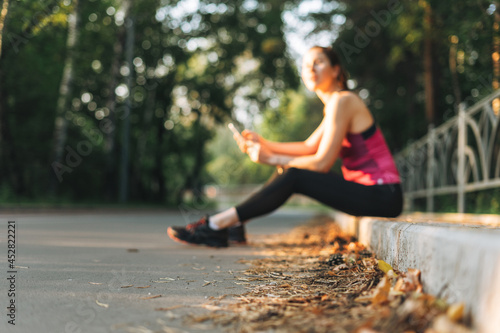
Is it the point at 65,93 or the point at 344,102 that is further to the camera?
the point at 65,93

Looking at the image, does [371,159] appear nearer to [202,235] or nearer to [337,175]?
[337,175]

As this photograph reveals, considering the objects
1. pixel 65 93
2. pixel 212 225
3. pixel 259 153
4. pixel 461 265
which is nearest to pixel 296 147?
pixel 259 153

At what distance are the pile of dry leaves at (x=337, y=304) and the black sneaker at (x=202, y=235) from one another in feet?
4.21

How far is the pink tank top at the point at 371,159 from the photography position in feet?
13.3

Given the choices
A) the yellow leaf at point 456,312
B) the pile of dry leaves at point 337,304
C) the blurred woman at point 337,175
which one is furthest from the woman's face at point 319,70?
the yellow leaf at point 456,312

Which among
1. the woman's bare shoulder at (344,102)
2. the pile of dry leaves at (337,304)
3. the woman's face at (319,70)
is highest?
the woman's face at (319,70)

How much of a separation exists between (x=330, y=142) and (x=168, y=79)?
19071 millimetres

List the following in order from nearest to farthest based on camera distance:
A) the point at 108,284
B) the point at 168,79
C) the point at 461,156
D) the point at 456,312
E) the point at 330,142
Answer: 1. the point at 456,312
2. the point at 108,284
3. the point at 330,142
4. the point at 461,156
5. the point at 168,79

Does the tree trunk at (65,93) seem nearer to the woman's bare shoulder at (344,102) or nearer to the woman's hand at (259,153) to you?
the woman's hand at (259,153)

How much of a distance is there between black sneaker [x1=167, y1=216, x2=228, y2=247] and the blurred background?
6.42 metres

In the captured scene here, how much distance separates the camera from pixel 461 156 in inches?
255

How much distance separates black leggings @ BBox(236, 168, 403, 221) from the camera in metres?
4.05

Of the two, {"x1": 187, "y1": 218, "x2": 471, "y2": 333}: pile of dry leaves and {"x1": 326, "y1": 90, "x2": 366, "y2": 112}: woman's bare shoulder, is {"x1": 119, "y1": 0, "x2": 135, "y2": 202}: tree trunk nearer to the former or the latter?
{"x1": 326, "y1": 90, "x2": 366, "y2": 112}: woman's bare shoulder

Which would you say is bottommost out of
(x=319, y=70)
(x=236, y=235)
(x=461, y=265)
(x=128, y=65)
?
(x=236, y=235)
